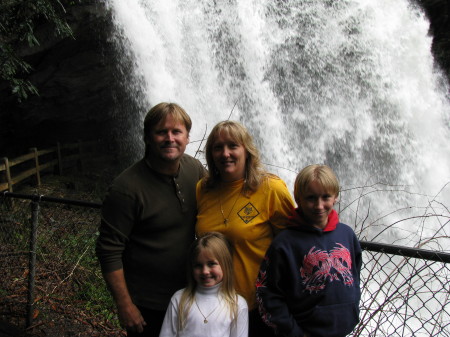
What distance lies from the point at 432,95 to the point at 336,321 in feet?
38.5

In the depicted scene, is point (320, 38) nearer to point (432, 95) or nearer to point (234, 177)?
point (432, 95)

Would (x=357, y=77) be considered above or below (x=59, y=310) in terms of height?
above

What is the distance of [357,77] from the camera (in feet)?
35.5

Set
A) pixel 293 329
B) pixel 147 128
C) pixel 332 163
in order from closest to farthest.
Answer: pixel 293 329 → pixel 147 128 → pixel 332 163

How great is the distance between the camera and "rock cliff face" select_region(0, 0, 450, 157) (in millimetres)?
9484

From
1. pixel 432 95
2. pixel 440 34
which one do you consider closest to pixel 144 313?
pixel 432 95

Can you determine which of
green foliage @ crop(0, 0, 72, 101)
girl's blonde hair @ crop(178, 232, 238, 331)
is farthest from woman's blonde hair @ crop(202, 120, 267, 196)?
green foliage @ crop(0, 0, 72, 101)

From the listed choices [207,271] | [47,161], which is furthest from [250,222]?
[47,161]

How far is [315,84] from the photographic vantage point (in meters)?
10.8

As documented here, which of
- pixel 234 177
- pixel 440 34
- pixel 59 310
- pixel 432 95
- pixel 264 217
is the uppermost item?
pixel 440 34

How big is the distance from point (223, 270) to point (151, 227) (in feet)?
1.36

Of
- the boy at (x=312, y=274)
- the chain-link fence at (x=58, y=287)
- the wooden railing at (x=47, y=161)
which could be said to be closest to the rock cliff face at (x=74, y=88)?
the wooden railing at (x=47, y=161)

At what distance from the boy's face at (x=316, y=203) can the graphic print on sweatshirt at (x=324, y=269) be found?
129 millimetres

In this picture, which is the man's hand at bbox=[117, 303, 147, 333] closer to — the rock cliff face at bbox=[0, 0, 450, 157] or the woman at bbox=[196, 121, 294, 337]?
the woman at bbox=[196, 121, 294, 337]
